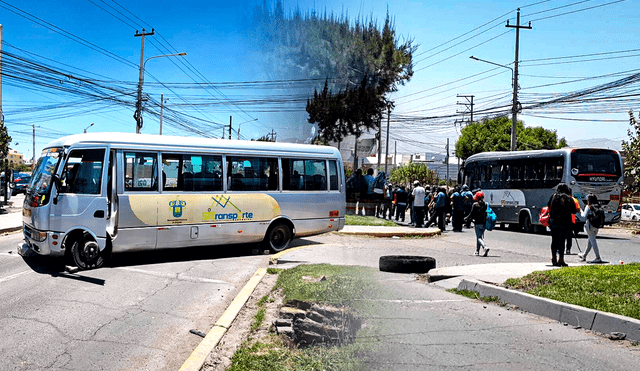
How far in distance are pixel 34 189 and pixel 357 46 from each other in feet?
29.0

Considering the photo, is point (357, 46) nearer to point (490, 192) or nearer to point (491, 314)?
point (491, 314)

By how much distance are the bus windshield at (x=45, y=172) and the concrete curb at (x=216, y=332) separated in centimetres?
429

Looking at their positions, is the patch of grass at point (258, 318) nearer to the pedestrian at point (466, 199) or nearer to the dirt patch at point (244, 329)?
the dirt patch at point (244, 329)

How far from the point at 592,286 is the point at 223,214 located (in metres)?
7.59

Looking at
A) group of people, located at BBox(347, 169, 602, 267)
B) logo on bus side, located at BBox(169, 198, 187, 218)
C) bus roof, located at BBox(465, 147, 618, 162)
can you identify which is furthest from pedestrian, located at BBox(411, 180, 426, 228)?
logo on bus side, located at BBox(169, 198, 187, 218)

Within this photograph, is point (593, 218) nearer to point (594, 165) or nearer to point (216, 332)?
point (216, 332)

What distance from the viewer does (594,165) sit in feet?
73.3

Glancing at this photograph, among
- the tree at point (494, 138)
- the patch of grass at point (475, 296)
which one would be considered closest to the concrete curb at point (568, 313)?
the patch of grass at point (475, 296)

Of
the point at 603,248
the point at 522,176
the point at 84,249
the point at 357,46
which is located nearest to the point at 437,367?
the point at 357,46

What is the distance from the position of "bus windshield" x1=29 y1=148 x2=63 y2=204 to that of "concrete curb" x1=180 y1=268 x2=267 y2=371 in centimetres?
429

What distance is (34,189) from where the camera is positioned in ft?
34.7

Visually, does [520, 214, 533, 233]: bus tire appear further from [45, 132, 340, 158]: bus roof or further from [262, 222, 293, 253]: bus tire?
[262, 222, 293, 253]: bus tire

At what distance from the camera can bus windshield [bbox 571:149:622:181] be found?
72.7ft

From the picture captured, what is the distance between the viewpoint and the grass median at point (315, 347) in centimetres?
496
